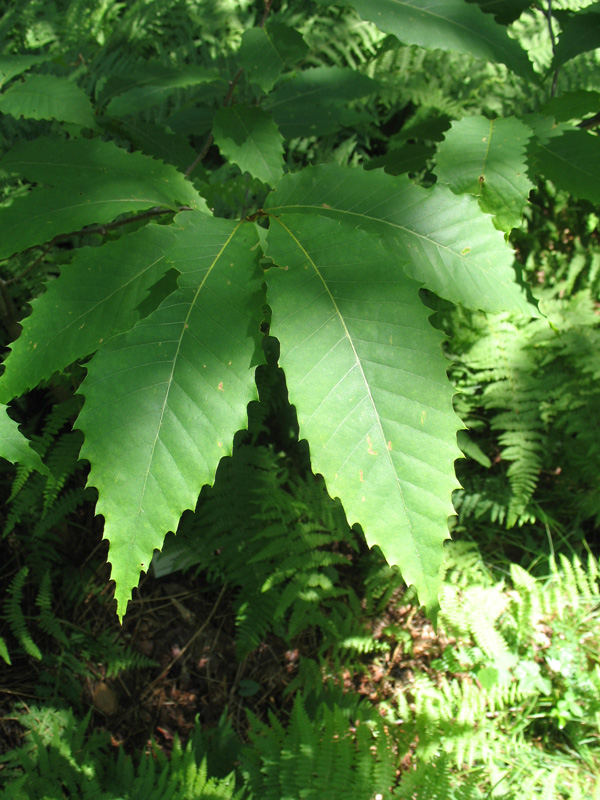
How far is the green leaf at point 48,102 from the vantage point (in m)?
1.33

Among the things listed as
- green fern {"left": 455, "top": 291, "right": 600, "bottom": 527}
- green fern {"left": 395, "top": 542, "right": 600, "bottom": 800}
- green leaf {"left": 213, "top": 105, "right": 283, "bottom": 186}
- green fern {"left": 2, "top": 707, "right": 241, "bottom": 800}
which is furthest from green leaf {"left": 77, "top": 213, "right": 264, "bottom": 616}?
green fern {"left": 455, "top": 291, "right": 600, "bottom": 527}

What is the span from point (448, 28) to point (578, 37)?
0.36 m

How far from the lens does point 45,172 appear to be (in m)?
1.05

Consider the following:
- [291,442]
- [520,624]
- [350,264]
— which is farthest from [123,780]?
[350,264]

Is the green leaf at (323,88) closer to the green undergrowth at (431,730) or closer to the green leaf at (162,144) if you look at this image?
the green leaf at (162,144)

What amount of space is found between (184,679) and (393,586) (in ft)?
3.28

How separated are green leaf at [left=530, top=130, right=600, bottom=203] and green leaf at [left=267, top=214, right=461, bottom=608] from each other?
0.55 meters

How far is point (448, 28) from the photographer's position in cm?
110

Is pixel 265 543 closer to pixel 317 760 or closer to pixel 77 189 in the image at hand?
pixel 317 760

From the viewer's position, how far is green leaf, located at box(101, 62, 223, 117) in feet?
4.74

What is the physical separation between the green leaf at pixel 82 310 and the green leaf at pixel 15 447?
42 mm

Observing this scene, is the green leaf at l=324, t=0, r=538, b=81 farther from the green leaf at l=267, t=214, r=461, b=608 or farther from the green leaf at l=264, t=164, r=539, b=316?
the green leaf at l=267, t=214, r=461, b=608

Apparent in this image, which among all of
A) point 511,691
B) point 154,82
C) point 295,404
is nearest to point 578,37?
point 154,82

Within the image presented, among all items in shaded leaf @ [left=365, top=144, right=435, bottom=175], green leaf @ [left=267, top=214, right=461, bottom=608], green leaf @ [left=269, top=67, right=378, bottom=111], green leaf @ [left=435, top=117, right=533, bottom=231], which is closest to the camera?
green leaf @ [left=267, top=214, right=461, bottom=608]
